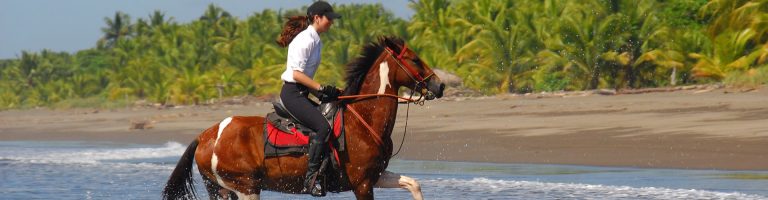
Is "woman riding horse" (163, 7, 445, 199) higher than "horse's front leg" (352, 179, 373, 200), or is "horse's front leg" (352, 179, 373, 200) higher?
"woman riding horse" (163, 7, 445, 199)

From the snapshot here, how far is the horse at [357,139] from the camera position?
315 inches

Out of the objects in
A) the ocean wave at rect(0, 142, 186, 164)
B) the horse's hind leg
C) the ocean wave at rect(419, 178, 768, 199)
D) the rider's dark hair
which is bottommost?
the ocean wave at rect(0, 142, 186, 164)

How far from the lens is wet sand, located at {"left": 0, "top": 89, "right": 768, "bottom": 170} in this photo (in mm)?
16484

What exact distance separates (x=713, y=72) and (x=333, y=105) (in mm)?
28223

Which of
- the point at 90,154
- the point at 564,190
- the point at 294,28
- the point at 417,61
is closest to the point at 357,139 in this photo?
the point at 417,61

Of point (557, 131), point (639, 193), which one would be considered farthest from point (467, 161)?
point (639, 193)

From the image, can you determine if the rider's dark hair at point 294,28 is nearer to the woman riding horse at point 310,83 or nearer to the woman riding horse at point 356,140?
the woman riding horse at point 310,83

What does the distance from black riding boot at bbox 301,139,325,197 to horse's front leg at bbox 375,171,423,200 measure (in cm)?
42

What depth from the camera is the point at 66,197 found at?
14180 millimetres

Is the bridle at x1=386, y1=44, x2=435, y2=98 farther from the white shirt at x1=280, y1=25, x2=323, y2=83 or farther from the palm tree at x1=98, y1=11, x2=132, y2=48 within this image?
the palm tree at x1=98, y1=11, x2=132, y2=48

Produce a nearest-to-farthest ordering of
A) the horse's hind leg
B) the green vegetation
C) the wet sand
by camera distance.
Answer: the horse's hind leg, the wet sand, the green vegetation

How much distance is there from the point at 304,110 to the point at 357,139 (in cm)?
43

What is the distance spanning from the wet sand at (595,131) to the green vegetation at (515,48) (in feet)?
10.2

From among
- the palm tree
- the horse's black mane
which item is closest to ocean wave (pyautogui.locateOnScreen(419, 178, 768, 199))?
the horse's black mane
